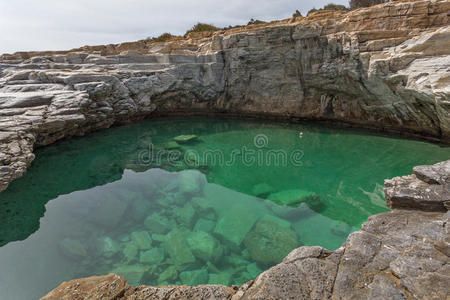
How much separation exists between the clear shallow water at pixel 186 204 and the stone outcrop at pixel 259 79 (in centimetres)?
131

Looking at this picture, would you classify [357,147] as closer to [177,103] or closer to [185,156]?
[185,156]

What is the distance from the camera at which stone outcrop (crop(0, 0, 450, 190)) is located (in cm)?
838

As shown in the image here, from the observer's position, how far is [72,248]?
15.6ft

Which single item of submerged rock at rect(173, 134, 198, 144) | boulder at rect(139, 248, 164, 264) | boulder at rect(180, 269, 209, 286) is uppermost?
submerged rock at rect(173, 134, 198, 144)

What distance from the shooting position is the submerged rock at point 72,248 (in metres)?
4.62

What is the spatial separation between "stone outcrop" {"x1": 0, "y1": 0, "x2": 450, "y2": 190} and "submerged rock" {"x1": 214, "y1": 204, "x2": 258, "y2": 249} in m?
5.67

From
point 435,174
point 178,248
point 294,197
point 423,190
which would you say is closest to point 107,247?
point 178,248

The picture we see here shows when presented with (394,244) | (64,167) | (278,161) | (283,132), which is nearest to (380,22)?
(283,132)

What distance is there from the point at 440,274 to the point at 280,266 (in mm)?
1566

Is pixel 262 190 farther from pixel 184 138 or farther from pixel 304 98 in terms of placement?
pixel 304 98

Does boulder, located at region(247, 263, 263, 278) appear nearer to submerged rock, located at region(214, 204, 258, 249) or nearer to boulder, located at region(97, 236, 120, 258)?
submerged rock, located at region(214, 204, 258, 249)

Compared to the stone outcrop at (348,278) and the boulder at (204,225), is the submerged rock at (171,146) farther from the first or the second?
the stone outcrop at (348,278)

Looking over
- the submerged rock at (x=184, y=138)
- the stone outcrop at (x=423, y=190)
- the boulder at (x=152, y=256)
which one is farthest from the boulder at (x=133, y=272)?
the submerged rock at (x=184, y=138)

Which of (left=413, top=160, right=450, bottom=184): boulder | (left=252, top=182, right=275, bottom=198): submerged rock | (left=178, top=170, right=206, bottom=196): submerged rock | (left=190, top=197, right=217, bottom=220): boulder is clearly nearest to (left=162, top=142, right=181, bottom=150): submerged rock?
(left=178, top=170, right=206, bottom=196): submerged rock
